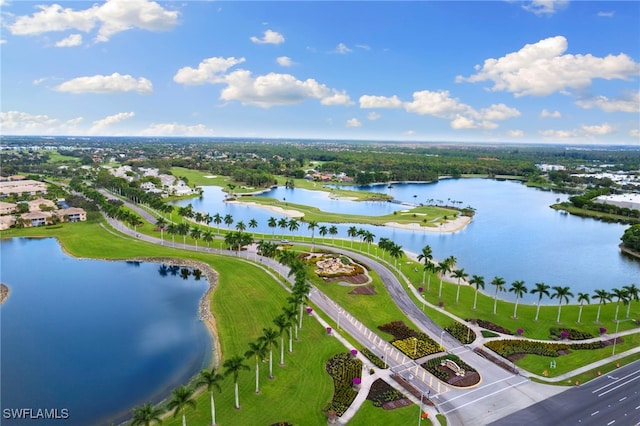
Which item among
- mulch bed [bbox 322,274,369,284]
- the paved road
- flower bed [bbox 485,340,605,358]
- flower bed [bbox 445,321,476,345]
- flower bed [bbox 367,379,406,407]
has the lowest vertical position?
the paved road

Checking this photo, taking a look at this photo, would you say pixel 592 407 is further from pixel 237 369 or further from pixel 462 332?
pixel 237 369

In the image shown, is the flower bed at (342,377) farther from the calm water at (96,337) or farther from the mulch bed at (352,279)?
the mulch bed at (352,279)

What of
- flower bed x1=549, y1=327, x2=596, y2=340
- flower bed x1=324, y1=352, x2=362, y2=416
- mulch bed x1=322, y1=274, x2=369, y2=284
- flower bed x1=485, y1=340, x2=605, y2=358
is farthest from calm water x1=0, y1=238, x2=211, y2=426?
flower bed x1=549, y1=327, x2=596, y2=340

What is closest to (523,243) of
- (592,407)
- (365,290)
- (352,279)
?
(352,279)

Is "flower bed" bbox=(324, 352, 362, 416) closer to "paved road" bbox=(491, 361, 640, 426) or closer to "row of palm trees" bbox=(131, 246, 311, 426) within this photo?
"row of palm trees" bbox=(131, 246, 311, 426)

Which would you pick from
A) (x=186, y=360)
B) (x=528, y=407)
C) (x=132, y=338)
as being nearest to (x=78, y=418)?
(x=186, y=360)

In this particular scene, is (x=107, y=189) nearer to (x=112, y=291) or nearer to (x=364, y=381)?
(x=112, y=291)

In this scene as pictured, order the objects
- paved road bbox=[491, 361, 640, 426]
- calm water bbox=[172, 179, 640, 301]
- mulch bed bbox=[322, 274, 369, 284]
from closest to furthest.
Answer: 1. paved road bbox=[491, 361, 640, 426]
2. mulch bed bbox=[322, 274, 369, 284]
3. calm water bbox=[172, 179, 640, 301]
